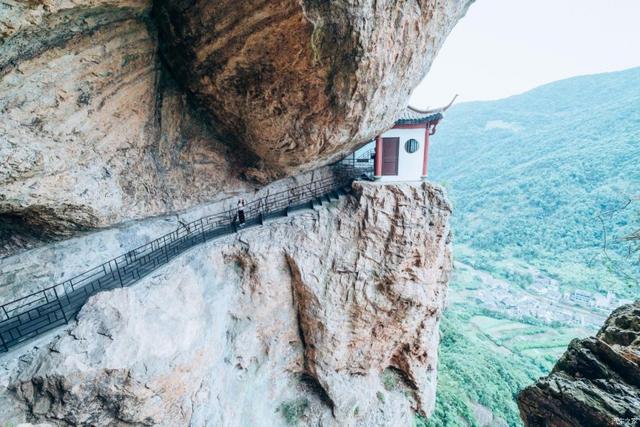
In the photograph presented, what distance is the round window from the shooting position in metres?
13.3

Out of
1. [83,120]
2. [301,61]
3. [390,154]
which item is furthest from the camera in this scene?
[390,154]

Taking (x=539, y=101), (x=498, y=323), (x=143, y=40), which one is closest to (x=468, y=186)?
(x=498, y=323)

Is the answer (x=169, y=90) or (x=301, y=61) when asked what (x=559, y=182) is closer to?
(x=301, y=61)

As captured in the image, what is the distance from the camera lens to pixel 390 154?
13305 millimetres

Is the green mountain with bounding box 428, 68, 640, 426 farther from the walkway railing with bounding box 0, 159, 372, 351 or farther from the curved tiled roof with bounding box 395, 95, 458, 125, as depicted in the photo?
the curved tiled roof with bounding box 395, 95, 458, 125

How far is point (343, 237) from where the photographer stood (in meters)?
11.3

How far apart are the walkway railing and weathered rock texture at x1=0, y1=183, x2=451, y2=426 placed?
1.73 ft

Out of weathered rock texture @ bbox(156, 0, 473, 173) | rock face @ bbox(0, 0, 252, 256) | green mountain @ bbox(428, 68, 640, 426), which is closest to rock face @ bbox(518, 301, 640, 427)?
weathered rock texture @ bbox(156, 0, 473, 173)

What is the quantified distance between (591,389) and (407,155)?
1048 centimetres

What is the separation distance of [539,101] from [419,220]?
133 meters

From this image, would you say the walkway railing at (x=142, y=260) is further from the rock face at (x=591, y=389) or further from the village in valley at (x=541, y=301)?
the village in valley at (x=541, y=301)

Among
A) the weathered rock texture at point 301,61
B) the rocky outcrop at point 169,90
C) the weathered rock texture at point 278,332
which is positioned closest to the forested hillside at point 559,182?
the weathered rock texture at point 278,332

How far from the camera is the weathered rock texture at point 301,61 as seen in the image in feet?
21.7

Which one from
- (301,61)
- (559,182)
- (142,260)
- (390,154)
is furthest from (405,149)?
(559,182)
